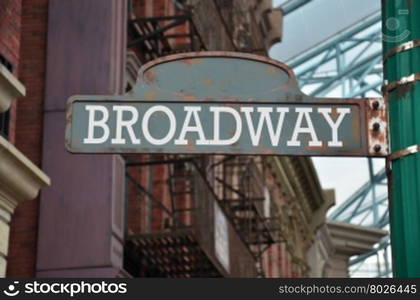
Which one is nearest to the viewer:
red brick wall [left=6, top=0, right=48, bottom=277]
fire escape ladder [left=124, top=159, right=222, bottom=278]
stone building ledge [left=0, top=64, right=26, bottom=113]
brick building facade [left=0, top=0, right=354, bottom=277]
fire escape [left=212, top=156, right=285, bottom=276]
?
stone building ledge [left=0, top=64, right=26, bottom=113]

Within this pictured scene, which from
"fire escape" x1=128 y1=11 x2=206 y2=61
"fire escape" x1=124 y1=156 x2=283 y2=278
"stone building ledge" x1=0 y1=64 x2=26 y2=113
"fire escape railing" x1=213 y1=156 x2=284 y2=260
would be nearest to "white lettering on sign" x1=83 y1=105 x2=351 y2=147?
"stone building ledge" x1=0 y1=64 x2=26 y2=113

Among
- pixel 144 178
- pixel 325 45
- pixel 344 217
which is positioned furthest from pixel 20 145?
pixel 344 217

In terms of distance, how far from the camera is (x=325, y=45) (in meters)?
48.0

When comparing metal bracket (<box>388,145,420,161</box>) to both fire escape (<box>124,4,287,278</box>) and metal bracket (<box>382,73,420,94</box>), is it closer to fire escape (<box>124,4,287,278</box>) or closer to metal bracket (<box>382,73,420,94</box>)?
metal bracket (<box>382,73,420,94</box>)

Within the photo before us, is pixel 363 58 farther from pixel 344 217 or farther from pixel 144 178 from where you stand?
pixel 144 178

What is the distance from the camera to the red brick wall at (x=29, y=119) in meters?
15.2

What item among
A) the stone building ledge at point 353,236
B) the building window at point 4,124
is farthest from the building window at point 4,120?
the stone building ledge at point 353,236

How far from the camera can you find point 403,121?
5672 millimetres

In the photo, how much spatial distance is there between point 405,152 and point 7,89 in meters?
6.40

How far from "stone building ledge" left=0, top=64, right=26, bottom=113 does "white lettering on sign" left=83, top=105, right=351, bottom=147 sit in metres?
5.59

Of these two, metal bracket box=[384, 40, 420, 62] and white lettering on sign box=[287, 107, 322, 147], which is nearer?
white lettering on sign box=[287, 107, 322, 147]

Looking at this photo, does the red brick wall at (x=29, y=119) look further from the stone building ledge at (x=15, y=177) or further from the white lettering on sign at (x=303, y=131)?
the white lettering on sign at (x=303, y=131)

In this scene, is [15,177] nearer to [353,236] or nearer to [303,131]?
[303,131]

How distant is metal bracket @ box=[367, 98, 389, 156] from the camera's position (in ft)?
18.7
